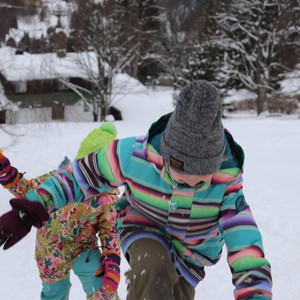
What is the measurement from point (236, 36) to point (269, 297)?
91.7 ft

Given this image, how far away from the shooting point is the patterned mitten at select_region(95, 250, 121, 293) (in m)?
2.75

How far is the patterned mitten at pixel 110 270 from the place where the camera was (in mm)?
2748

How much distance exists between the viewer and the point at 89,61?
91.3 feet

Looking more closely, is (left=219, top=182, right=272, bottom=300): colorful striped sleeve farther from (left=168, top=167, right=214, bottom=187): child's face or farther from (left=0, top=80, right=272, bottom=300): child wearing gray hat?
(left=168, top=167, right=214, bottom=187): child's face

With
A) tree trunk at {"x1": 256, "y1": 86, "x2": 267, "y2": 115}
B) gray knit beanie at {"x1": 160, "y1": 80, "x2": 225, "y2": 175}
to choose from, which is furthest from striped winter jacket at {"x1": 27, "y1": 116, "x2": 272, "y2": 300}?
tree trunk at {"x1": 256, "y1": 86, "x2": 267, "y2": 115}

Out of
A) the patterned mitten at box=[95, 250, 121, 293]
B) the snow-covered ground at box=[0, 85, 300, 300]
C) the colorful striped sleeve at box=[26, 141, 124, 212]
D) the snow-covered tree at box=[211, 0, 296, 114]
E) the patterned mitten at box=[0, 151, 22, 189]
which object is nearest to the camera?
the colorful striped sleeve at box=[26, 141, 124, 212]

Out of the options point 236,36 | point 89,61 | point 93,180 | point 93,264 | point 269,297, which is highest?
point 93,180

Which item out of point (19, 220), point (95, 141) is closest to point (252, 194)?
point (95, 141)

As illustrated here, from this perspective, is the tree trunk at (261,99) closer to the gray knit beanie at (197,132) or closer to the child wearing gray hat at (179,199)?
the child wearing gray hat at (179,199)

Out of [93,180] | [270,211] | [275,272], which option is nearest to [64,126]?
[270,211]

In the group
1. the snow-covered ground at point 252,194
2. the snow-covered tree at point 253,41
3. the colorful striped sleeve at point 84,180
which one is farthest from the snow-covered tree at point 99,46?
the colorful striped sleeve at point 84,180

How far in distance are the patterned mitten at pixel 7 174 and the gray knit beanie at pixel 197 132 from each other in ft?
4.21

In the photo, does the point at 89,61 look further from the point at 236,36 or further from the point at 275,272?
the point at 275,272

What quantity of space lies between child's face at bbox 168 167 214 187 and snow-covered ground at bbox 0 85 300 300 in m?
2.62
